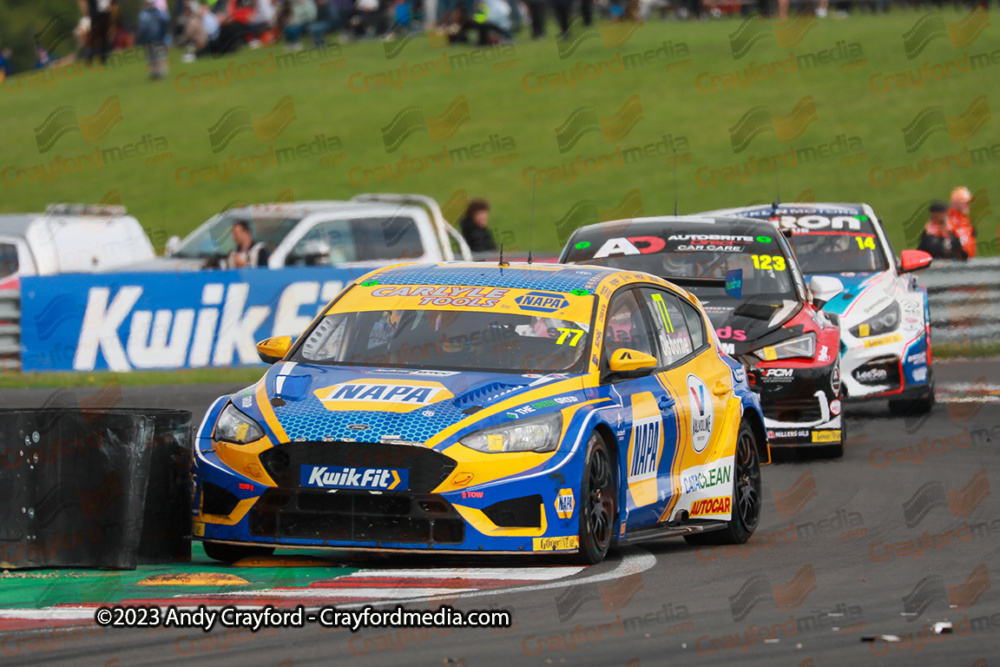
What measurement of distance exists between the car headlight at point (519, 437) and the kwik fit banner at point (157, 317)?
1075cm

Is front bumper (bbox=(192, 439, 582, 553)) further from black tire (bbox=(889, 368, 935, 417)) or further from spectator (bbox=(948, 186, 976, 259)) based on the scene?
spectator (bbox=(948, 186, 976, 259))

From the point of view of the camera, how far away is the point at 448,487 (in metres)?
7.31

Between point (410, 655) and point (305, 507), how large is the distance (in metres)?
1.81

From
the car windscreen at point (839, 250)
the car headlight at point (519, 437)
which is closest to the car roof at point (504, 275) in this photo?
the car headlight at point (519, 437)

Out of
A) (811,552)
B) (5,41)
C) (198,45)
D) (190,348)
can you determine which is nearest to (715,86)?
(198,45)

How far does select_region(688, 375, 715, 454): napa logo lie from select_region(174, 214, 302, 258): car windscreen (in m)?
10.8

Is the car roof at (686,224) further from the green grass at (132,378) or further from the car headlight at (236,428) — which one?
the car headlight at (236,428)

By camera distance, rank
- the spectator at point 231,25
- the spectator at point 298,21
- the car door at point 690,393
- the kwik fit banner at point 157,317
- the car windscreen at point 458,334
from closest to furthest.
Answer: the car windscreen at point 458,334 < the car door at point 690,393 < the kwik fit banner at point 157,317 < the spectator at point 298,21 < the spectator at point 231,25

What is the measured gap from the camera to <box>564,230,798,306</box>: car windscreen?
12.8 m

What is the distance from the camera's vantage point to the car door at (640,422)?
8016 mm

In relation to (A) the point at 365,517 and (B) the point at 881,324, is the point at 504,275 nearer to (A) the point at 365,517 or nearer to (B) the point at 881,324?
(A) the point at 365,517

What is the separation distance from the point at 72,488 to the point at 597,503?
2298 mm

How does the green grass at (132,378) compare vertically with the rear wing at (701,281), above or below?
below

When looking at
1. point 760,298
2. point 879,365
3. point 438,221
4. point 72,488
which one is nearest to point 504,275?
point 72,488
